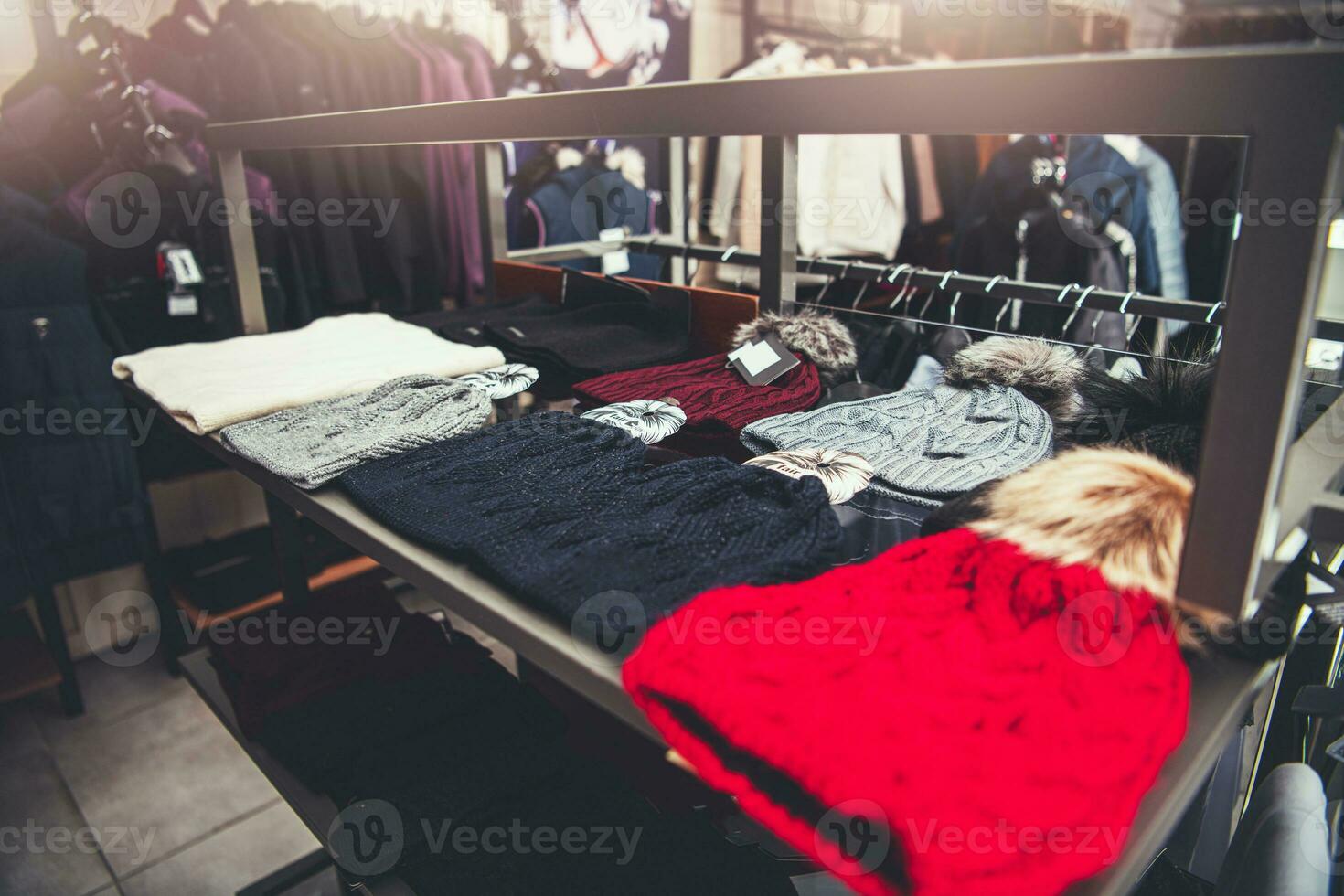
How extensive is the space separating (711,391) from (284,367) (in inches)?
25.0

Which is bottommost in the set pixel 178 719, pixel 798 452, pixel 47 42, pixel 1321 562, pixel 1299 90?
pixel 178 719

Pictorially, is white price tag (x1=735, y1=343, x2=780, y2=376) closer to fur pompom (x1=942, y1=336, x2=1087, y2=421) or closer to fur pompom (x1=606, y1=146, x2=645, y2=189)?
fur pompom (x1=942, y1=336, x2=1087, y2=421)

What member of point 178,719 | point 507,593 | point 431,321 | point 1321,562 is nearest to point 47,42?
point 431,321

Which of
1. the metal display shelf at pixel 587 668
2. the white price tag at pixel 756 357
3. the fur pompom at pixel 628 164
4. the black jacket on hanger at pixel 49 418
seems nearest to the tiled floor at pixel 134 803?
the black jacket on hanger at pixel 49 418

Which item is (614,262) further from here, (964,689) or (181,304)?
(964,689)

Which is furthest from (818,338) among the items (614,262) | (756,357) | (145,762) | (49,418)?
(145,762)

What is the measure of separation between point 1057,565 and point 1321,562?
0.48 meters

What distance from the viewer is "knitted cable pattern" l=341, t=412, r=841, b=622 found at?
64 cm

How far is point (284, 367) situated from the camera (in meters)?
1.24

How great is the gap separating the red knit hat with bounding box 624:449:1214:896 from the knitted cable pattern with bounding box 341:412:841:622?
62mm

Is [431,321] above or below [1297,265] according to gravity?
below

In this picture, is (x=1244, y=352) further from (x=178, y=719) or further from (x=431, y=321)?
(x=178, y=719)

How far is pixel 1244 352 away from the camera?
0.44m

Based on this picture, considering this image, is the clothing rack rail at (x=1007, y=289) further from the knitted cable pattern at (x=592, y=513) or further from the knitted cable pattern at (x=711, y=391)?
the knitted cable pattern at (x=592, y=513)
